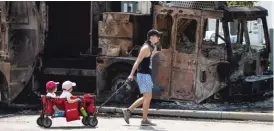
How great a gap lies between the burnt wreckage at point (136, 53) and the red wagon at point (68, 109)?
2.83 meters

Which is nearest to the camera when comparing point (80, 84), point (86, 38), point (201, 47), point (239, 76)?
point (201, 47)

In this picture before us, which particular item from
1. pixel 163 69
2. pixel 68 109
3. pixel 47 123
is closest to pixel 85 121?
pixel 68 109

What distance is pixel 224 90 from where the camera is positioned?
38.9 ft

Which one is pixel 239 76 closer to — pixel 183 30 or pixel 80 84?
pixel 183 30

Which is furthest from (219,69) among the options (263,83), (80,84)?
(80,84)

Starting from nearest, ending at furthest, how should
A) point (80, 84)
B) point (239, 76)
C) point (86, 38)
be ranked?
point (239, 76), point (80, 84), point (86, 38)

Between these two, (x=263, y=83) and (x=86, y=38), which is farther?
(x=86, y=38)

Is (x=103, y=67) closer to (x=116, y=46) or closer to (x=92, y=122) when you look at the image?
(x=116, y=46)

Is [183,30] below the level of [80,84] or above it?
above

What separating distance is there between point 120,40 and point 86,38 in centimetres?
252

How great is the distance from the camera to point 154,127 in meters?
9.07

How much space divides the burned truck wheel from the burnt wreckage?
2cm

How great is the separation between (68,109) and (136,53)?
3.85 meters

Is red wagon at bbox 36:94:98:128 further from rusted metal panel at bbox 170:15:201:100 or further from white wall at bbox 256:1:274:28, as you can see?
white wall at bbox 256:1:274:28
